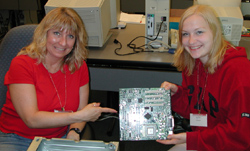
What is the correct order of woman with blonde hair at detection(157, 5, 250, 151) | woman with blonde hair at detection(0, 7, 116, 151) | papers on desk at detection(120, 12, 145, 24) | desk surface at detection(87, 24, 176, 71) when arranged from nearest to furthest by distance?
1. woman with blonde hair at detection(157, 5, 250, 151)
2. woman with blonde hair at detection(0, 7, 116, 151)
3. desk surface at detection(87, 24, 176, 71)
4. papers on desk at detection(120, 12, 145, 24)

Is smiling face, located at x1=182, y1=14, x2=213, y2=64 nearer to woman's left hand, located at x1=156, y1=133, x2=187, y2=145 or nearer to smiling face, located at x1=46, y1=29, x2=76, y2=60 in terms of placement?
woman's left hand, located at x1=156, y1=133, x2=187, y2=145

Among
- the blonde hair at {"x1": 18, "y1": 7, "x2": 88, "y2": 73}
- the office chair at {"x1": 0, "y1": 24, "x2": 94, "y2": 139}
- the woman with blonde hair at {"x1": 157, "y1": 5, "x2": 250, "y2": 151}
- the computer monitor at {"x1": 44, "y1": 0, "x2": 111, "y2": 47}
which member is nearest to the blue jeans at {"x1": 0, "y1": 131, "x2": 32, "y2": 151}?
the office chair at {"x1": 0, "y1": 24, "x2": 94, "y2": 139}

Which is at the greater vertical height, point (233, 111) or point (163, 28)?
point (163, 28)

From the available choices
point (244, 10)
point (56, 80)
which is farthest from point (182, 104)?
point (244, 10)

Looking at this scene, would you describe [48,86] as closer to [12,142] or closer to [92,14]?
[12,142]

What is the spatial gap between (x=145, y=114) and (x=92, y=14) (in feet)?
3.28

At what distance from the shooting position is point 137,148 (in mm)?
2189

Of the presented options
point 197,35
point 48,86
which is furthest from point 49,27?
point 197,35

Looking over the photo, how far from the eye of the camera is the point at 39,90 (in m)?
1.28

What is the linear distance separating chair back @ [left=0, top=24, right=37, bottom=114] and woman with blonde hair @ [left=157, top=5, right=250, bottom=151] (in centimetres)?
85

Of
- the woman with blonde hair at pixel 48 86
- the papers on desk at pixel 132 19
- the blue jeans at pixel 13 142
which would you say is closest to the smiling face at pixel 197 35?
the woman with blonde hair at pixel 48 86

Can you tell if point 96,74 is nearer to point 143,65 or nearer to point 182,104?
point 143,65

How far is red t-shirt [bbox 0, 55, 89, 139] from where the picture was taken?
1.22 meters

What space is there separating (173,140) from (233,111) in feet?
1.05
